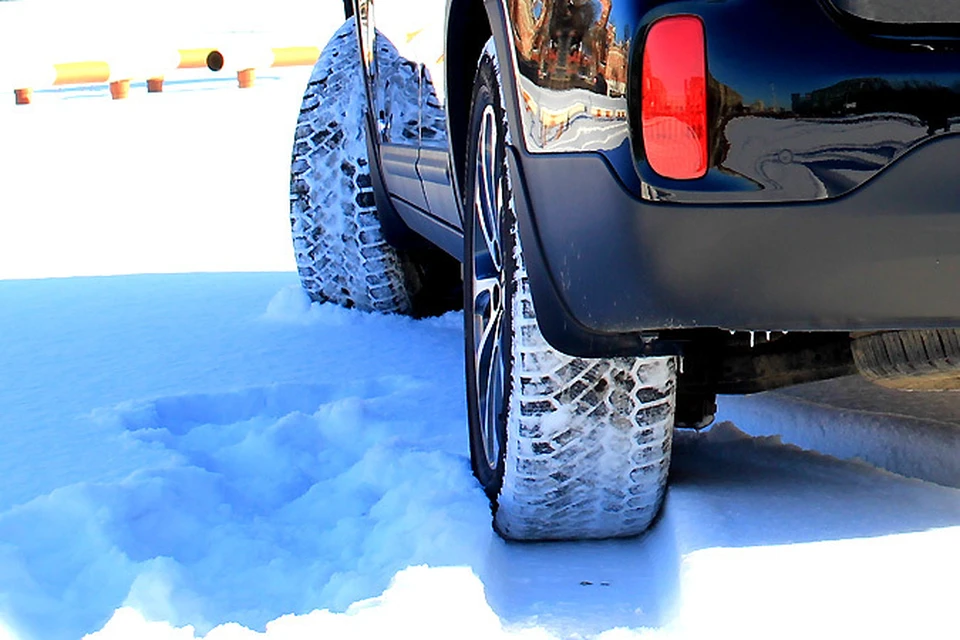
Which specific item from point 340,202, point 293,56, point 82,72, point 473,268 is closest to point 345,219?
point 340,202

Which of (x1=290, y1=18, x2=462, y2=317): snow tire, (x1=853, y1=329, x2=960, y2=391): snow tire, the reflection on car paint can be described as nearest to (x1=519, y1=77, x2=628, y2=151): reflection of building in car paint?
the reflection on car paint

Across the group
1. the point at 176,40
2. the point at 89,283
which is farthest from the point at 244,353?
the point at 176,40

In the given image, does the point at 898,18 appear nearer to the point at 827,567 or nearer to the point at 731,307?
the point at 731,307

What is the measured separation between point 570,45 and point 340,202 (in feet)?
7.48

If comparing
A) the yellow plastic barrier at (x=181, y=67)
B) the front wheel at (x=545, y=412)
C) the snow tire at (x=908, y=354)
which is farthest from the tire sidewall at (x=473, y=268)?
the yellow plastic barrier at (x=181, y=67)

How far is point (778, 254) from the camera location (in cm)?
141

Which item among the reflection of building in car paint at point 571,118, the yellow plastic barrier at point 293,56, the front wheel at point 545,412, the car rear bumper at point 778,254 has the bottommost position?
the yellow plastic barrier at point 293,56

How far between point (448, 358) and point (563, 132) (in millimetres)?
1803

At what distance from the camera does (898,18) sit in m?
1.37

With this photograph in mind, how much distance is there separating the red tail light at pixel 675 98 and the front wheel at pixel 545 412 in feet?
1.21

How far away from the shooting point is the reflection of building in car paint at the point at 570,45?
4.76 ft

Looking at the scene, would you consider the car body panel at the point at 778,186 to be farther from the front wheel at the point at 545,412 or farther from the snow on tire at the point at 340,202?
the snow on tire at the point at 340,202

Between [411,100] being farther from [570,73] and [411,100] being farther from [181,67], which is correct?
[181,67]

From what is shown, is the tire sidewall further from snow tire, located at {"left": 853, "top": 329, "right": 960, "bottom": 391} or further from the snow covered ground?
snow tire, located at {"left": 853, "top": 329, "right": 960, "bottom": 391}
